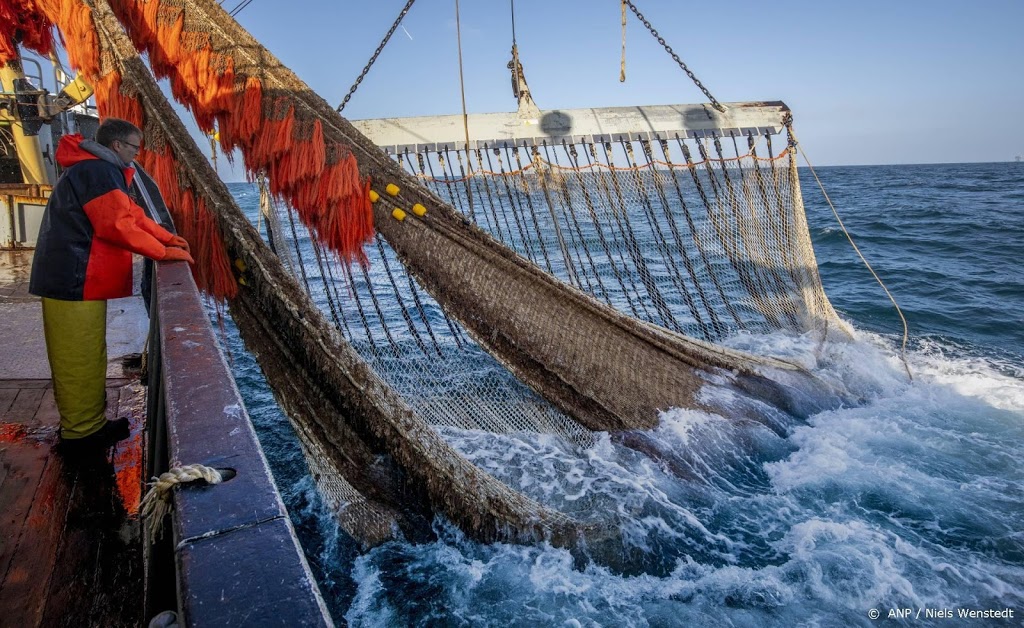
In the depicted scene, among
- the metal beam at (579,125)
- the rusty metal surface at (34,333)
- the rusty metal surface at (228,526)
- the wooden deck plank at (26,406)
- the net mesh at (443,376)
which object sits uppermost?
the metal beam at (579,125)

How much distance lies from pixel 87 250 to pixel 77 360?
57cm

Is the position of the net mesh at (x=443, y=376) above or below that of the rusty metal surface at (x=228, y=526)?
below

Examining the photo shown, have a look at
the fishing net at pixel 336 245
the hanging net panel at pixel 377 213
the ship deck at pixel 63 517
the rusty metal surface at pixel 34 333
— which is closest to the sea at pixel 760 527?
the fishing net at pixel 336 245

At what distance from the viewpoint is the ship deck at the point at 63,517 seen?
74.4 inches

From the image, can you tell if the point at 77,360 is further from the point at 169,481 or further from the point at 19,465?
the point at 169,481

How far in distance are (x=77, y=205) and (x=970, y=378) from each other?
907cm

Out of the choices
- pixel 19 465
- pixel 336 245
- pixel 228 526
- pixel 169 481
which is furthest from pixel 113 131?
pixel 228 526

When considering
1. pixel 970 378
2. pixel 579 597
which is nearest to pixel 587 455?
pixel 579 597

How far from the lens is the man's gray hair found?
8.09ft

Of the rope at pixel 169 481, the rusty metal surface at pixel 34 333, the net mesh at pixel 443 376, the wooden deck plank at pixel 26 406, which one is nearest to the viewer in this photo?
the rope at pixel 169 481

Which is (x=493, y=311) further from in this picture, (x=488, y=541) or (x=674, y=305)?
(x=674, y=305)

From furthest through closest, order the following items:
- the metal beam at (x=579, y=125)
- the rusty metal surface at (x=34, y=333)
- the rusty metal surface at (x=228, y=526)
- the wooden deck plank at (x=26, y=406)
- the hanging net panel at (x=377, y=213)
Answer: the metal beam at (x=579, y=125) → the rusty metal surface at (x=34, y=333) → the hanging net panel at (x=377, y=213) → the wooden deck plank at (x=26, y=406) → the rusty metal surface at (x=228, y=526)

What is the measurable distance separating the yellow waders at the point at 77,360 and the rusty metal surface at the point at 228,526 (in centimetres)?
165

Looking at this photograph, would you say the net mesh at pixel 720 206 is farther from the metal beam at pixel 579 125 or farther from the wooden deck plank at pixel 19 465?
the wooden deck plank at pixel 19 465
